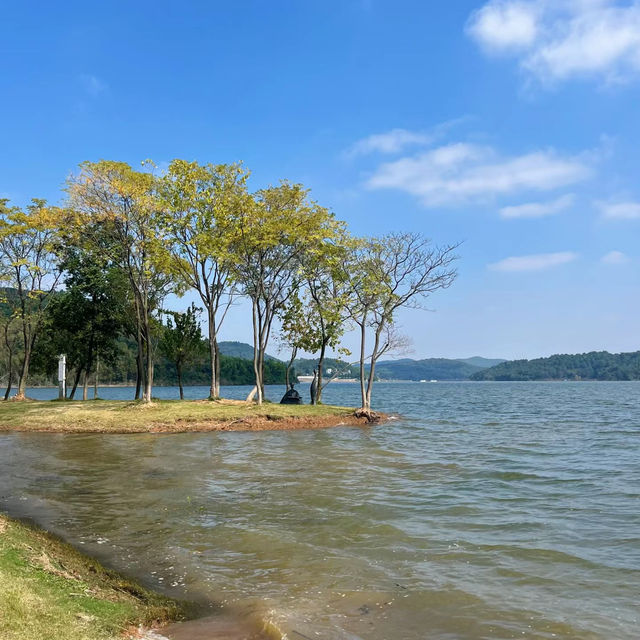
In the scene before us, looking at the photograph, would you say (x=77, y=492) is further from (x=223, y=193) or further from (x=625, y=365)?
(x=625, y=365)

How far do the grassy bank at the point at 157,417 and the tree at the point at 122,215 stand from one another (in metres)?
2.73

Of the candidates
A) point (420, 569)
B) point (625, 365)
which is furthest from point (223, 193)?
point (625, 365)

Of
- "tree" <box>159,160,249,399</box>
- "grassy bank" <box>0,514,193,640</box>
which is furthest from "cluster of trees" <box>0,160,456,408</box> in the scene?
"grassy bank" <box>0,514,193,640</box>

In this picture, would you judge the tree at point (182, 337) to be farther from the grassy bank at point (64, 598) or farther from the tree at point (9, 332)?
the grassy bank at point (64, 598)

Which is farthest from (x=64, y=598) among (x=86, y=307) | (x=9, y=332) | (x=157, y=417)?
(x=9, y=332)

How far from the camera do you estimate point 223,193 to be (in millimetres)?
30953

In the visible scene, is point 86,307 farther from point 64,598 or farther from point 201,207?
point 64,598

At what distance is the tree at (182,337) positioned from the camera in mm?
40344

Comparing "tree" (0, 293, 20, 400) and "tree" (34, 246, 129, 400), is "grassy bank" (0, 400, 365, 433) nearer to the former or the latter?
"tree" (0, 293, 20, 400)

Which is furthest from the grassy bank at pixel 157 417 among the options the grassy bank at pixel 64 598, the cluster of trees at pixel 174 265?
the grassy bank at pixel 64 598

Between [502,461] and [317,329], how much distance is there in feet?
70.9

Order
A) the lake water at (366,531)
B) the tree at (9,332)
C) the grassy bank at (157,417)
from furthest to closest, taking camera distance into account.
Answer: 1. the tree at (9,332)
2. the grassy bank at (157,417)
3. the lake water at (366,531)

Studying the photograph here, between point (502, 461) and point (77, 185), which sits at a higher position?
point (77, 185)

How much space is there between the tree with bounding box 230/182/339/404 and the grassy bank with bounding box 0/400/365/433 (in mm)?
3089
